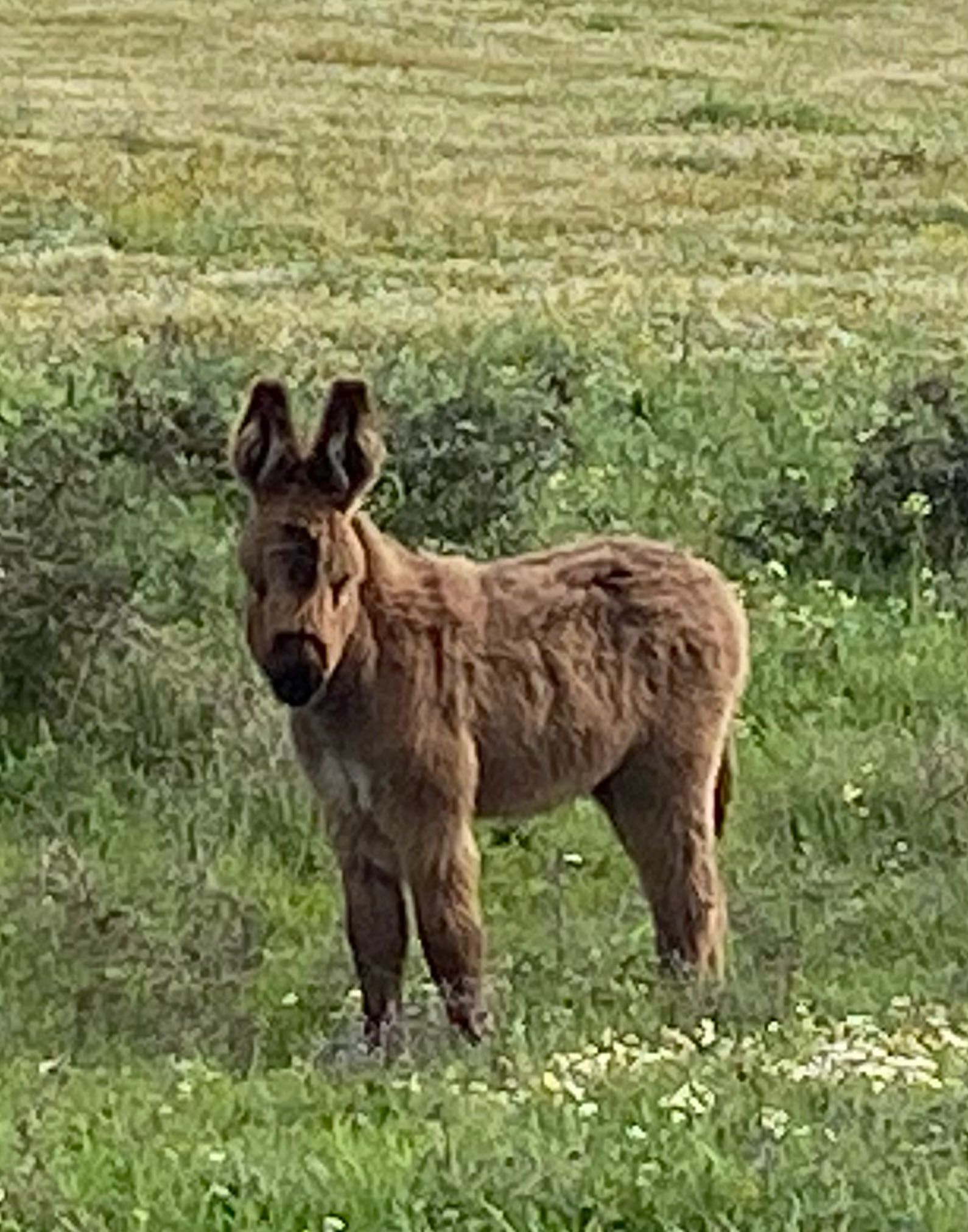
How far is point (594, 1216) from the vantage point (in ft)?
22.6

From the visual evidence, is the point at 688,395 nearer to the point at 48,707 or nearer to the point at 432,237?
the point at 48,707

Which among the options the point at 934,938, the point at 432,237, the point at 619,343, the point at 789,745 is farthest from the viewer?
the point at 432,237

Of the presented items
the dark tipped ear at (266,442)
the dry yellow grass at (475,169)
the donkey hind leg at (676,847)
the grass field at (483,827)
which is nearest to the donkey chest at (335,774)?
the grass field at (483,827)

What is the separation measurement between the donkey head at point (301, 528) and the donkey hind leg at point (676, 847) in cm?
134

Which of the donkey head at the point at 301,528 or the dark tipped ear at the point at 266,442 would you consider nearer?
the donkey head at the point at 301,528

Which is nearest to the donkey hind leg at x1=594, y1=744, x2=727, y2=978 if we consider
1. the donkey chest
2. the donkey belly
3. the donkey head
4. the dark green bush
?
the donkey belly

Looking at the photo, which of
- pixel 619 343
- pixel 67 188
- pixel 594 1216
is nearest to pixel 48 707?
pixel 594 1216

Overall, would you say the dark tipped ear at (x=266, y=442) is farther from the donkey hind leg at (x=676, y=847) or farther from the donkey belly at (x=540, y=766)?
the donkey hind leg at (x=676, y=847)

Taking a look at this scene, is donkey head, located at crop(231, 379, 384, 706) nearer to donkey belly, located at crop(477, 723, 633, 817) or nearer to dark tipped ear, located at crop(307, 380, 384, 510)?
dark tipped ear, located at crop(307, 380, 384, 510)

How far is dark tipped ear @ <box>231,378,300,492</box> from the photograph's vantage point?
29.9ft

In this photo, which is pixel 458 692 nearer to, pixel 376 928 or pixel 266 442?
pixel 376 928

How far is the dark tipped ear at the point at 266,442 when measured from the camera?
9.12 meters

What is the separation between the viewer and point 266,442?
9.14 metres

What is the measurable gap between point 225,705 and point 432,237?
60.2 ft
